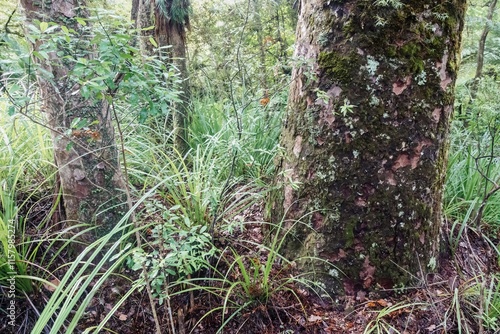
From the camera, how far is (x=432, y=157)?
1.57 meters

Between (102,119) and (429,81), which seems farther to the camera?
(102,119)

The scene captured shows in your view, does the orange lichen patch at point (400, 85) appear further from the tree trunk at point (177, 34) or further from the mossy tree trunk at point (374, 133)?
the tree trunk at point (177, 34)

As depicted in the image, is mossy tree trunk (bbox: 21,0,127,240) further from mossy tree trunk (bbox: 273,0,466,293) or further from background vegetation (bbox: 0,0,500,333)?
mossy tree trunk (bbox: 273,0,466,293)

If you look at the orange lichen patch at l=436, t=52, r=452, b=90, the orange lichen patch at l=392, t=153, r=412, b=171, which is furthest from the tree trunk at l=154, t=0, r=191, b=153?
the orange lichen patch at l=436, t=52, r=452, b=90

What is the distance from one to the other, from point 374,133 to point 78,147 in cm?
145

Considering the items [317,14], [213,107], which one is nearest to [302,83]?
[317,14]

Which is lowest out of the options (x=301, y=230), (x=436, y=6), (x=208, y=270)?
(x=208, y=270)

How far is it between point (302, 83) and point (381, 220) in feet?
2.51

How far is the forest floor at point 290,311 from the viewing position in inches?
58.3

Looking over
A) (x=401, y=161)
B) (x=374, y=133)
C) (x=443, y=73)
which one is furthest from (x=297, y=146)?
(x=443, y=73)

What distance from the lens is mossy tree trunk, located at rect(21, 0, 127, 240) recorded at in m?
1.54

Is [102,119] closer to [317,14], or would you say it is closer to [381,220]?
[317,14]

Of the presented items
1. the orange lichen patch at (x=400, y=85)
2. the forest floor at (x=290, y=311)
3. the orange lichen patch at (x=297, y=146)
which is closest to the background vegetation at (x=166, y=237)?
the forest floor at (x=290, y=311)

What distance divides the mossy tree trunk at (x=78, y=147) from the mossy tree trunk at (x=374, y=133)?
947 mm
